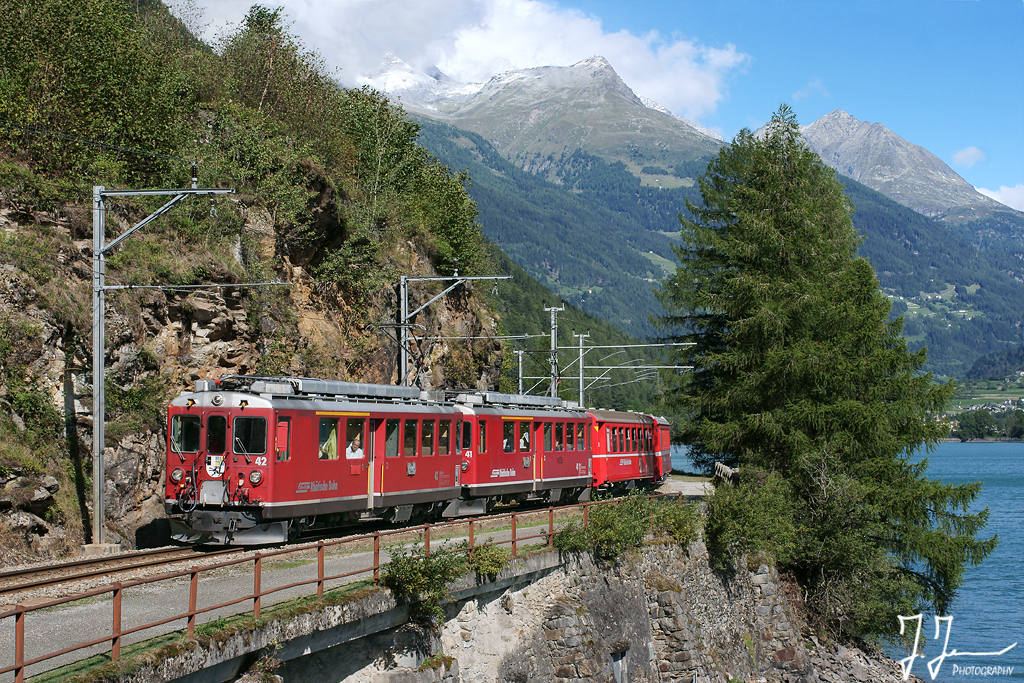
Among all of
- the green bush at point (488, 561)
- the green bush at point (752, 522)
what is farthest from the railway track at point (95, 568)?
the green bush at point (752, 522)

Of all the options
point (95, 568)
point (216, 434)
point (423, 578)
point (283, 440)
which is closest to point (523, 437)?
point (283, 440)

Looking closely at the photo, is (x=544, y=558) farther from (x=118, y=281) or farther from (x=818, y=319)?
(x=818, y=319)

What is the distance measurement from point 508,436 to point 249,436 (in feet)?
31.3

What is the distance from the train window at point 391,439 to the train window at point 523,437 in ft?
21.3

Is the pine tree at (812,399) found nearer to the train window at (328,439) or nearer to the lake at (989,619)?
the lake at (989,619)

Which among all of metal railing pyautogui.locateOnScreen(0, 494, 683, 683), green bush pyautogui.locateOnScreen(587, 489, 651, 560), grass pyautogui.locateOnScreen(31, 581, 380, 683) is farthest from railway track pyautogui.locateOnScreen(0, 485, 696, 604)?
green bush pyautogui.locateOnScreen(587, 489, 651, 560)

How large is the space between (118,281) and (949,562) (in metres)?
25.2

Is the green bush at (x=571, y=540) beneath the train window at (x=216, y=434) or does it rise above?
beneath

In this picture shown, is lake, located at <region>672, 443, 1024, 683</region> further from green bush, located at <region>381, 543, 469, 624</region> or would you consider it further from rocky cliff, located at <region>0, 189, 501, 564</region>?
green bush, located at <region>381, 543, 469, 624</region>

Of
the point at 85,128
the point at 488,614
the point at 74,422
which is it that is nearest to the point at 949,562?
the point at 488,614

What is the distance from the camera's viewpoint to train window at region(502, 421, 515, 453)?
24172mm

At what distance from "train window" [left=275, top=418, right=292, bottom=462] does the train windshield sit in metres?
1.64

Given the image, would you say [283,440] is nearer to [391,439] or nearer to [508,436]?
[391,439]

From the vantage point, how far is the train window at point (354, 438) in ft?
58.4
